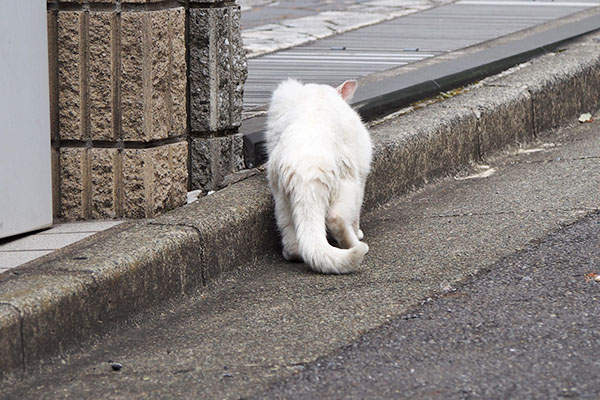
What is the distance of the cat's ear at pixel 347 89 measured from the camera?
15.4ft

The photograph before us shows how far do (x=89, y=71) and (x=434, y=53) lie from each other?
13.6 ft

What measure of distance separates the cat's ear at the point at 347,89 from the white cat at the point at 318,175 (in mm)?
173

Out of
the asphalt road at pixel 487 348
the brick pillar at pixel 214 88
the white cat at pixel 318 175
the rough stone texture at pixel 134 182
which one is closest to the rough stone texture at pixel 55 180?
the rough stone texture at pixel 134 182

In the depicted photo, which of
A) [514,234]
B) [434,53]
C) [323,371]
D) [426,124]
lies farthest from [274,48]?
[323,371]

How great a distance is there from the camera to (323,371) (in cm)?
301

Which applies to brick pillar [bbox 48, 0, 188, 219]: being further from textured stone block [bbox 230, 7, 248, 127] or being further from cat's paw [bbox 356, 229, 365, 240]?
cat's paw [bbox 356, 229, 365, 240]

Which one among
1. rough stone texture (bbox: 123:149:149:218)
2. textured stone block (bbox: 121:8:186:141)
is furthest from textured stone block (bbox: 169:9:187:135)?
rough stone texture (bbox: 123:149:149:218)

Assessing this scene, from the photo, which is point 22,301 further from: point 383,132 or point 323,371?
point 383,132

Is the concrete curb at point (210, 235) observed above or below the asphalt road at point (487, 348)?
above

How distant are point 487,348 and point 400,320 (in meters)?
0.39

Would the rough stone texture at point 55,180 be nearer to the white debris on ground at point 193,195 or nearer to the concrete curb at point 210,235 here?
the concrete curb at point 210,235

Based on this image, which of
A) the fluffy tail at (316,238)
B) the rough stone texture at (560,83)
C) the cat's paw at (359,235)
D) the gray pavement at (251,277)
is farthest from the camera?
the rough stone texture at (560,83)

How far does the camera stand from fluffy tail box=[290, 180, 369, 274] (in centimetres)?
389

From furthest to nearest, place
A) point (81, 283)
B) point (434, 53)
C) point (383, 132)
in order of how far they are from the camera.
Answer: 1. point (434, 53)
2. point (383, 132)
3. point (81, 283)
